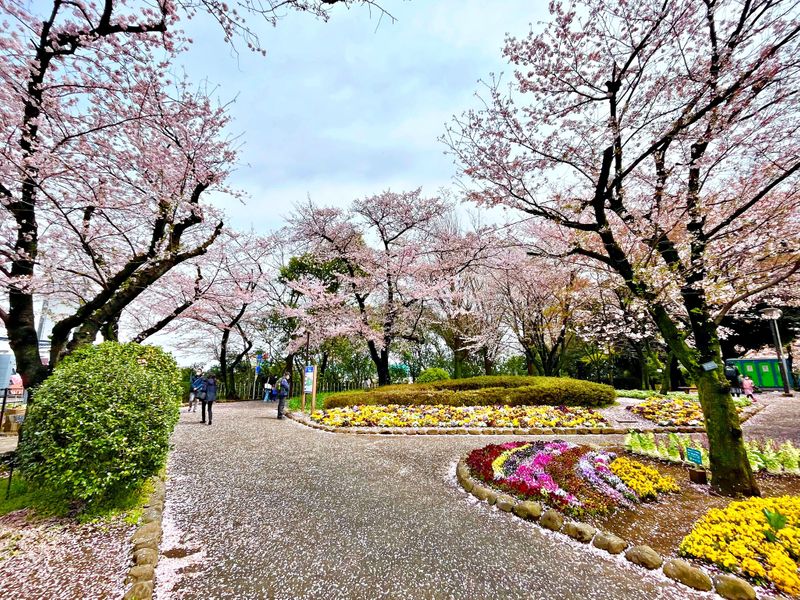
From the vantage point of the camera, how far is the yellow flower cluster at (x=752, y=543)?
7.33ft

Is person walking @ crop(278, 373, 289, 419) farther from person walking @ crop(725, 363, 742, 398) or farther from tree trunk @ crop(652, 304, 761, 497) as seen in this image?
person walking @ crop(725, 363, 742, 398)

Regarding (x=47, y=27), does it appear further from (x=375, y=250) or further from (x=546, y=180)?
(x=375, y=250)

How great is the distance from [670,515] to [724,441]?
1291 millimetres

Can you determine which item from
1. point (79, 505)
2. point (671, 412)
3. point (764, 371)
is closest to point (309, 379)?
point (79, 505)

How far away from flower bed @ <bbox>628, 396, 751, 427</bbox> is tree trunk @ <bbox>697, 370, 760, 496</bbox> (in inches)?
154

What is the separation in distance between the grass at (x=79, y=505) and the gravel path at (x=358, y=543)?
0.32 metres

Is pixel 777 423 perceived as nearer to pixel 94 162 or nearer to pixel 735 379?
pixel 735 379

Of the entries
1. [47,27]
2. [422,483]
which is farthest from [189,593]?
[47,27]

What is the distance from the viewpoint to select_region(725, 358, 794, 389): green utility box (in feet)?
52.1

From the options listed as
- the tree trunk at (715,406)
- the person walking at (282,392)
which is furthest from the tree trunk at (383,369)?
the tree trunk at (715,406)

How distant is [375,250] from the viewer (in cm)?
1437

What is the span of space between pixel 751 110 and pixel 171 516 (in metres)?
7.79

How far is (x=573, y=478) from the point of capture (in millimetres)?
3740

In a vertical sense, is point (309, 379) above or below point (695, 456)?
above
